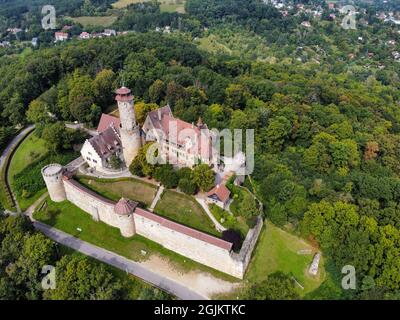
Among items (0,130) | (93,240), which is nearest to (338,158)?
(93,240)

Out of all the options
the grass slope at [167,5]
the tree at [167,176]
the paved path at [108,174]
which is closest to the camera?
the tree at [167,176]

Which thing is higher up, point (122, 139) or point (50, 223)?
point (122, 139)

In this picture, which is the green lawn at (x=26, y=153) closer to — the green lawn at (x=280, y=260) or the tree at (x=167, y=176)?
the tree at (x=167, y=176)

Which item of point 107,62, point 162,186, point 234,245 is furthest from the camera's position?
point 107,62

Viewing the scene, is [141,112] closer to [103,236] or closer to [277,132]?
[103,236]

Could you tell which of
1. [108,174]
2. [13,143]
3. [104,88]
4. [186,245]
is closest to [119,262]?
[186,245]

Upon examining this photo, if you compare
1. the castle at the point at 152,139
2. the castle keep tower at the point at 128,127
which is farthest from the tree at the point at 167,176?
the castle keep tower at the point at 128,127

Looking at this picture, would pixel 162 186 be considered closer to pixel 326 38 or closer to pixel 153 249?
pixel 153 249
